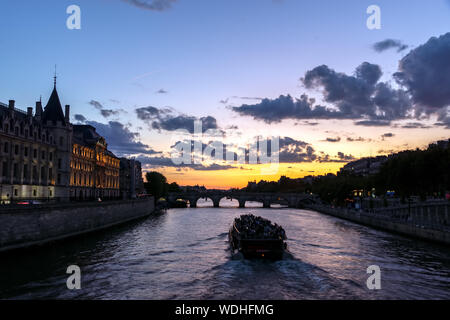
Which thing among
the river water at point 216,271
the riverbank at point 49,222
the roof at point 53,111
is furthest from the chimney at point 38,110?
the river water at point 216,271

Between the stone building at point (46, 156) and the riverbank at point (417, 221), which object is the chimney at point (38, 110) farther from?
the riverbank at point (417, 221)

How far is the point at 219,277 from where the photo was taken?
3016cm

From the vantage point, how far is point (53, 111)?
7188 centimetres

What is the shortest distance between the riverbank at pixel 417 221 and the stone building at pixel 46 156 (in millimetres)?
52381

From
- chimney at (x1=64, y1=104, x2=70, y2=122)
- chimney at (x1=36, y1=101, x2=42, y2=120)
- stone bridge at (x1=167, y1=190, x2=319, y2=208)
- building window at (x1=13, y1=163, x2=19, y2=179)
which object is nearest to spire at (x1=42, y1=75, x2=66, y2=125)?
chimney at (x1=64, y1=104, x2=70, y2=122)

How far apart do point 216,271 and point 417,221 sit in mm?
39253

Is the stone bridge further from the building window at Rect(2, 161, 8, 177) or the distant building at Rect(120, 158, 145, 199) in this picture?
the building window at Rect(2, 161, 8, 177)

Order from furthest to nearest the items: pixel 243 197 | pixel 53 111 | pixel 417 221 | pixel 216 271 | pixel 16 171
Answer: pixel 243 197 → pixel 53 111 → pixel 16 171 → pixel 417 221 → pixel 216 271

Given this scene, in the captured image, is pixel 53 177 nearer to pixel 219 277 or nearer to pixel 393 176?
pixel 219 277

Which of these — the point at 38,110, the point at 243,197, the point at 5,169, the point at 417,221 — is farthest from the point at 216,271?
the point at 243,197

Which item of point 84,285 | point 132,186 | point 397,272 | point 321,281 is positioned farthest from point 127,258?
point 132,186

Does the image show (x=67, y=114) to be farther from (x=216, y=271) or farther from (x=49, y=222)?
(x=216, y=271)

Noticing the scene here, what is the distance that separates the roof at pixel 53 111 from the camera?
7156 centimetres

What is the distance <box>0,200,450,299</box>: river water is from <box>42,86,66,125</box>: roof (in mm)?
31294
